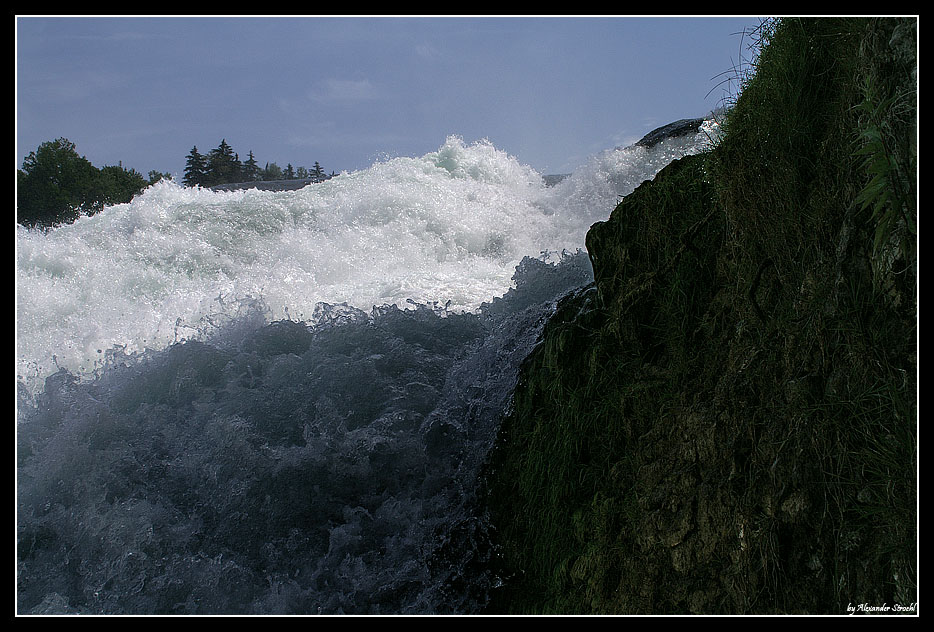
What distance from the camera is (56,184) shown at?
1385 inches

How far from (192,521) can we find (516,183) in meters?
11.0

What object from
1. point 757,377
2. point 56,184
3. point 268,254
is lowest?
point 757,377

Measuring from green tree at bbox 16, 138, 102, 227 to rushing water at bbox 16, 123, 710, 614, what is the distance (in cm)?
3329

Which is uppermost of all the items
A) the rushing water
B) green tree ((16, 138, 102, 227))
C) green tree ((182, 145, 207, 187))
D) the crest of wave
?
green tree ((182, 145, 207, 187))

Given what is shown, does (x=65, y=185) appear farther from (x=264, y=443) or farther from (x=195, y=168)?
(x=264, y=443)

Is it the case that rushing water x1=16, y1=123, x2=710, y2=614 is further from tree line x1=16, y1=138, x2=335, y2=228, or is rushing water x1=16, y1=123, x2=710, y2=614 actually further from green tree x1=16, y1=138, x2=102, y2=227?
green tree x1=16, y1=138, x2=102, y2=227

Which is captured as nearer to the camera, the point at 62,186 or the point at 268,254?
the point at 268,254

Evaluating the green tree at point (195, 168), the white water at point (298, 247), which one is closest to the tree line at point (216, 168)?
the green tree at point (195, 168)

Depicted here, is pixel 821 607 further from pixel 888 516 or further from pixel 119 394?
pixel 119 394

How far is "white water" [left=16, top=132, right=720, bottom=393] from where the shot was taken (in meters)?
5.71

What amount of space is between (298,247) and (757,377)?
8126 millimetres

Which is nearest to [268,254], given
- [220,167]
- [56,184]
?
[56,184]

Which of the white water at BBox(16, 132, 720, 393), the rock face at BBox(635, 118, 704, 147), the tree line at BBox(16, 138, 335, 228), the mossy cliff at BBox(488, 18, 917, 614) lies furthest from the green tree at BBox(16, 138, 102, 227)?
the mossy cliff at BBox(488, 18, 917, 614)

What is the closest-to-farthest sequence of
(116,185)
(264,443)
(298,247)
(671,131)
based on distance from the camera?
1. (264,443)
2. (298,247)
3. (671,131)
4. (116,185)
